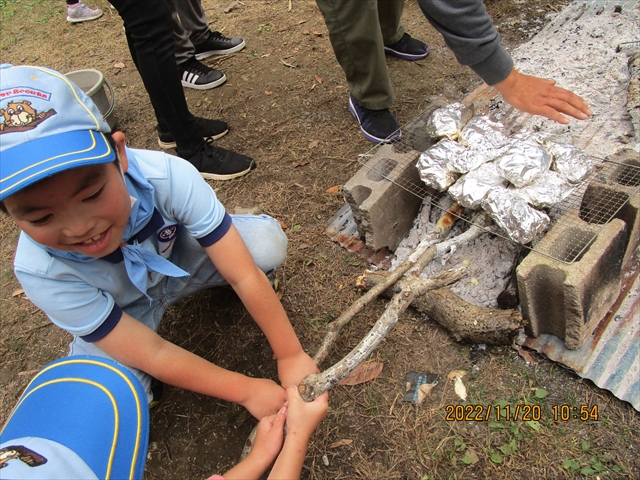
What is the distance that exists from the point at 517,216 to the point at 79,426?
1559 mm

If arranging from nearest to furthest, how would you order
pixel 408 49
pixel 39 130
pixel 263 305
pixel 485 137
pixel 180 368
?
1. pixel 39 130
2. pixel 180 368
3. pixel 263 305
4. pixel 485 137
5. pixel 408 49

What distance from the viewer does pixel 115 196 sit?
1.24 metres

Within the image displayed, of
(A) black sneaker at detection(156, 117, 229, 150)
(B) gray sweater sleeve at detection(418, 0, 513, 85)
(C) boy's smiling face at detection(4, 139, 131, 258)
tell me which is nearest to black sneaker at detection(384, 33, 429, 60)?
(A) black sneaker at detection(156, 117, 229, 150)

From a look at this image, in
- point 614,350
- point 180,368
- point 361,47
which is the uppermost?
point 361,47

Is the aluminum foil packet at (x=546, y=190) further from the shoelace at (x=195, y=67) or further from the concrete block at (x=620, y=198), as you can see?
the shoelace at (x=195, y=67)

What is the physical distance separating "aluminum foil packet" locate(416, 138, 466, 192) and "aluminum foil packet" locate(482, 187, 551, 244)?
237 millimetres

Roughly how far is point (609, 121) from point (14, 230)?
3.47m

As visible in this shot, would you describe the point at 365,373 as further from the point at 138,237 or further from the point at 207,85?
the point at 207,85

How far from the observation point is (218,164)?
112 inches

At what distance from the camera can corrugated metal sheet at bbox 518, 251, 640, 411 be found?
164 cm

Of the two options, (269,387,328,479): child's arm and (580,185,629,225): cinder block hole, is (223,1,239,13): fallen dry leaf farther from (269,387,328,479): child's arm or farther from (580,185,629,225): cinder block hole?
(269,387,328,479): child's arm

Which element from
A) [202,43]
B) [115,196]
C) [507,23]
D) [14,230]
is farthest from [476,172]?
[202,43]

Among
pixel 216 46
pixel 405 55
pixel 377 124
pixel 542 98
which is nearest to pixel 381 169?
pixel 542 98

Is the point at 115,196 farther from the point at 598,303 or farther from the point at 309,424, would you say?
the point at 598,303
